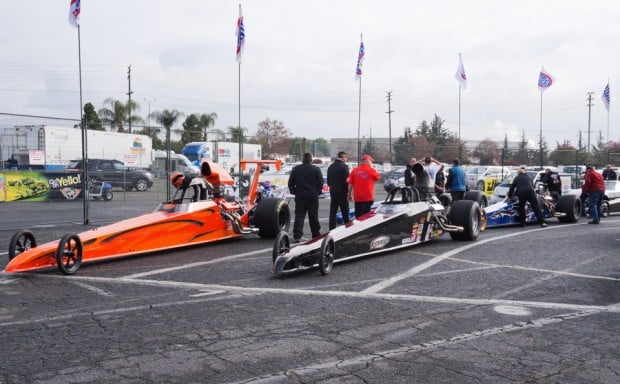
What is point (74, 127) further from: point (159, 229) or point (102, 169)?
point (159, 229)

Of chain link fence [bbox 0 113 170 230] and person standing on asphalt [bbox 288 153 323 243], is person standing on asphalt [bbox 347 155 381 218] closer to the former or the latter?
person standing on asphalt [bbox 288 153 323 243]

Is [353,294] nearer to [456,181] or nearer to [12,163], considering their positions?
[456,181]

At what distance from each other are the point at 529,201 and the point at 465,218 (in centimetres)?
384

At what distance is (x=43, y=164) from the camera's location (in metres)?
15.6

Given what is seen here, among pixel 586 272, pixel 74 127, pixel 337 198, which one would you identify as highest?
pixel 74 127

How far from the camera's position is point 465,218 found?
12.1 meters

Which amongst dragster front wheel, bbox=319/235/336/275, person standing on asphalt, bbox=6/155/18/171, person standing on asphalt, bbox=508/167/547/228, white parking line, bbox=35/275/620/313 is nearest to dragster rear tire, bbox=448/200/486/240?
person standing on asphalt, bbox=508/167/547/228

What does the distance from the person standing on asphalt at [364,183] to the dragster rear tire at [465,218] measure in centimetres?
163

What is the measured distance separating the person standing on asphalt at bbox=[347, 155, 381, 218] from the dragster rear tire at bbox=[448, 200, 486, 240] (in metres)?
1.63

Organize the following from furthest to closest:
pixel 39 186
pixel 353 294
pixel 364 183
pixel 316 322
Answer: pixel 39 186 < pixel 364 183 < pixel 353 294 < pixel 316 322

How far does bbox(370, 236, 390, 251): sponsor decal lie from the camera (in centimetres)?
960

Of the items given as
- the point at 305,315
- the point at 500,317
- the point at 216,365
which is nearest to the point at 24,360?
the point at 216,365

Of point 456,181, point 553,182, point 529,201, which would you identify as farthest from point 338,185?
point 553,182

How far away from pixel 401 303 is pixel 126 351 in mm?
3026
